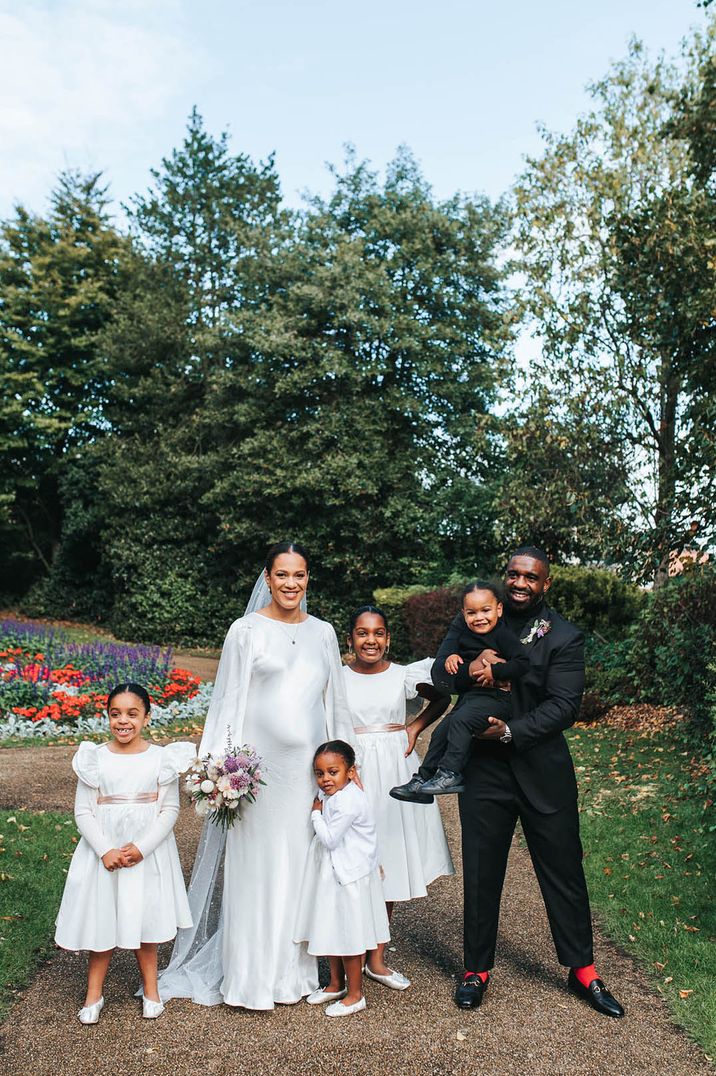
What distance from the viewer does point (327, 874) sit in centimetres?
405

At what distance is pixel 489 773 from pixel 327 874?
87cm

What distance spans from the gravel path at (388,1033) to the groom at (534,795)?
175mm

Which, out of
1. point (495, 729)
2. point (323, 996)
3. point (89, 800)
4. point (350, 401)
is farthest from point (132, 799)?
point (350, 401)

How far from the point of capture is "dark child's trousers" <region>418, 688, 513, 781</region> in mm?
4016

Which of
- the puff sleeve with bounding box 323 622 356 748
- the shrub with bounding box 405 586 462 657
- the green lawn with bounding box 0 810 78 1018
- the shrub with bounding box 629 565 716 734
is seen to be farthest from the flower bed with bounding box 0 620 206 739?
the puff sleeve with bounding box 323 622 356 748

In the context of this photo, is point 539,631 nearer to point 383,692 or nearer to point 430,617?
point 383,692

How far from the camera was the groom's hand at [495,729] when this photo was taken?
4004 millimetres

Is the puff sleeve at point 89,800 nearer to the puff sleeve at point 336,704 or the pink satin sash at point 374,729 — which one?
the puff sleeve at point 336,704

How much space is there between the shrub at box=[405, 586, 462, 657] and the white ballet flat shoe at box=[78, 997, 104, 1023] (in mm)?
11104

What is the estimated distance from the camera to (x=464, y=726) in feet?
13.2

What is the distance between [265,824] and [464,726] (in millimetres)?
1059

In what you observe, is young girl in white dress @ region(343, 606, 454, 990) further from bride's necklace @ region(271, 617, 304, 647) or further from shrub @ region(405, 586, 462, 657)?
shrub @ region(405, 586, 462, 657)

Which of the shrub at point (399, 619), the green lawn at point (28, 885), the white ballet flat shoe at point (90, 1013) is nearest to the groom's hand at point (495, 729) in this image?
the white ballet flat shoe at point (90, 1013)

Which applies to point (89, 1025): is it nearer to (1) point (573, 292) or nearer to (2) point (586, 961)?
(2) point (586, 961)
